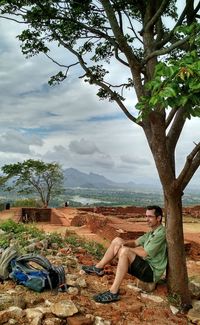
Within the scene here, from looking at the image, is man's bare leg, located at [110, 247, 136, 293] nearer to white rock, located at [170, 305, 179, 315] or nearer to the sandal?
the sandal

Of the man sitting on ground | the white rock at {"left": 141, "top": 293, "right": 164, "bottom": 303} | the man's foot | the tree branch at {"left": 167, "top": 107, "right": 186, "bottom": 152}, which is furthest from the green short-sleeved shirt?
the tree branch at {"left": 167, "top": 107, "right": 186, "bottom": 152}

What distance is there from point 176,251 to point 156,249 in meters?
0.28

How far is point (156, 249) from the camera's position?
225 inches

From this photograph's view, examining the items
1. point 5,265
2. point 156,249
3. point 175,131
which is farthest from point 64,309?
point 175,131

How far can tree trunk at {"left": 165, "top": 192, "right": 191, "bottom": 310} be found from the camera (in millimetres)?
5727

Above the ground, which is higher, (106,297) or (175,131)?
(175,131)

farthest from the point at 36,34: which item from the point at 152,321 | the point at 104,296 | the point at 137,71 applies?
the point at 152,321

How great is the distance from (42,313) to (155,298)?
68.9 inches

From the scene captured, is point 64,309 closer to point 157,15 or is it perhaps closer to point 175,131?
point 175,131

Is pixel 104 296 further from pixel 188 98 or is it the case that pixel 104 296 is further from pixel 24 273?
pixel 188 98

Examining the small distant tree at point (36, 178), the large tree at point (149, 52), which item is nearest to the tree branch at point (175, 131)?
the large tree at point (149, 52)

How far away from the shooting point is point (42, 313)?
14.5 ft

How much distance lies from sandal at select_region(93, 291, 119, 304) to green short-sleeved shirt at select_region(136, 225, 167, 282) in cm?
77

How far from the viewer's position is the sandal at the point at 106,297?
195 inches
